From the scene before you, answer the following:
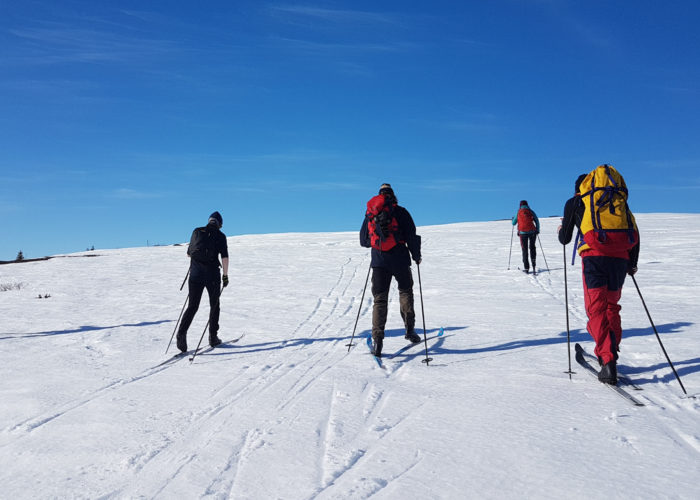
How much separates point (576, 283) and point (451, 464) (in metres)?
11.7

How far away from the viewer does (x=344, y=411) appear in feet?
13.8

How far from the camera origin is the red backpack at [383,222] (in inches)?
252

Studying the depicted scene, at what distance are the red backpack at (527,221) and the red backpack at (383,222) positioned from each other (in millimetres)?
9934

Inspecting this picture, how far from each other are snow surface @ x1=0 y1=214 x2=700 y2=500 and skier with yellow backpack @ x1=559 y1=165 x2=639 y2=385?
1.56 feet

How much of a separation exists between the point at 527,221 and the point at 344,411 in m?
12.6

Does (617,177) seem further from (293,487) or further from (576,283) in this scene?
(576,283)

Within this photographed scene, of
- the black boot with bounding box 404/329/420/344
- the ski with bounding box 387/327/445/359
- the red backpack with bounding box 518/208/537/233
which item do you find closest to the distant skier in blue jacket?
the red backpack with bounding box 518/208/537/233

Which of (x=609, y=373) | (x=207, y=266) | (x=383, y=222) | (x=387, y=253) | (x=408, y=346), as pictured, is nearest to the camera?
(x=609, y=373)

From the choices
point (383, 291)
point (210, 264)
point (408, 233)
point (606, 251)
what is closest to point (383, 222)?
point (408, 233)

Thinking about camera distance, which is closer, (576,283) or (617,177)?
(617,177)

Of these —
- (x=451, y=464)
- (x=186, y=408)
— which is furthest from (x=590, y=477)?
(x=186, y=408)

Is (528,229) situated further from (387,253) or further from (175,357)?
(175,357)

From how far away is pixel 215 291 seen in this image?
773 cm

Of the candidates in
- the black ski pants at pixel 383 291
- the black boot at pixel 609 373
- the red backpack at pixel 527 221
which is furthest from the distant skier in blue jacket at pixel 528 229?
the black boot at pixel 609 373
